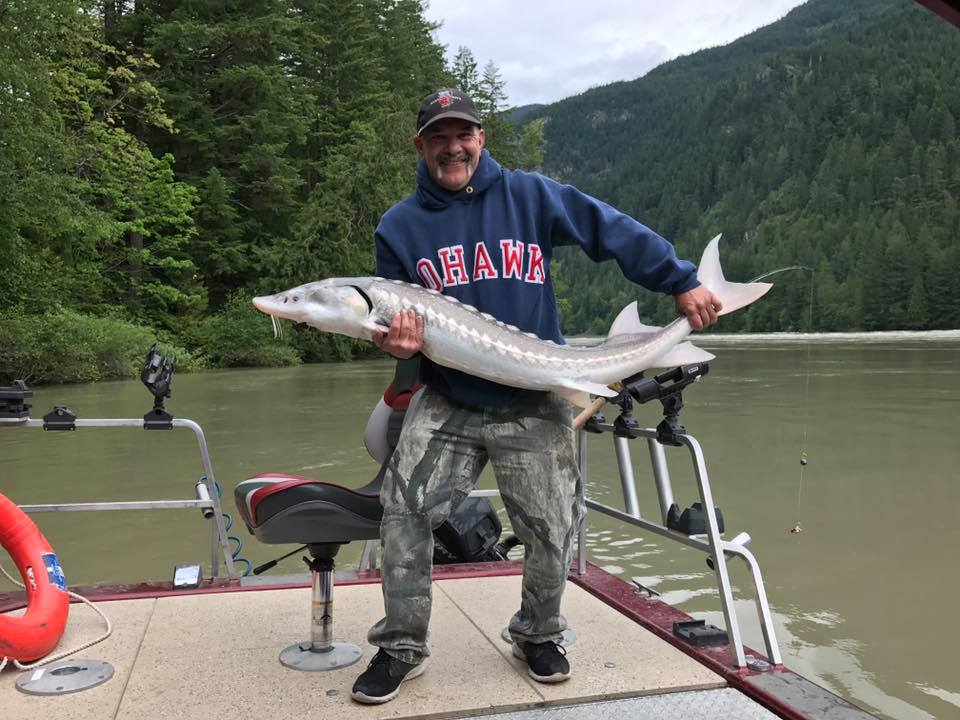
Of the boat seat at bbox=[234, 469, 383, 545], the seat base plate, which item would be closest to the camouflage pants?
the boat seat at bbox=[234, 469, 383, 545]

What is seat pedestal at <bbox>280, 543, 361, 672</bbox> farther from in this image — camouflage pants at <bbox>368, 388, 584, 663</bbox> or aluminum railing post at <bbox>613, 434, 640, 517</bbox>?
aluminum railing post at <bbox>613, 434, 640, 517</bbox>

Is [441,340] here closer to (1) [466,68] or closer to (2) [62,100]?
(2) [62,100]

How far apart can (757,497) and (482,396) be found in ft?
20.2

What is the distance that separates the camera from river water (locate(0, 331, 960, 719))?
4773 mm

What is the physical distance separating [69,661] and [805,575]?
4.61 m

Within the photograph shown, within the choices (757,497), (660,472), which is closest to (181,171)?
(757,497)

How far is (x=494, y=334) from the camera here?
2.50 m

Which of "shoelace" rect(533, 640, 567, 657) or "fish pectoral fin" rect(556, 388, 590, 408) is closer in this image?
"fish pectoral fin" rect(556, 388, 590, 408)

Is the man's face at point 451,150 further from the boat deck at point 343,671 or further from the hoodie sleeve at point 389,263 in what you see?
the boat deck at point 343,671

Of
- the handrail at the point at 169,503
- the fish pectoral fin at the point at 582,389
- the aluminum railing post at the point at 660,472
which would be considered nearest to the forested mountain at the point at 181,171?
the handrail at the point at 169,503

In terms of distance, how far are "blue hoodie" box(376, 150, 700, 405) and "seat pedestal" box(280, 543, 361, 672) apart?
698 millimetres

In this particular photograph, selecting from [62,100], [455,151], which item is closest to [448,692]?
[455,151]

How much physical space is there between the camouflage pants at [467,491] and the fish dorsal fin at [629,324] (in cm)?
29

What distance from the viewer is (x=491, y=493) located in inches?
146
